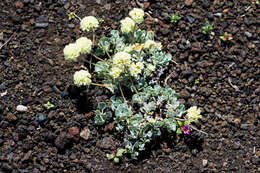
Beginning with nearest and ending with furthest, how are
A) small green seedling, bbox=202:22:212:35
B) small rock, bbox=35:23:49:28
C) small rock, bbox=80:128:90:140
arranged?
small rock, bbox=80:128:90:140, small rock, bbox=35:23:49:28, small green seedling, bbox=202:22:212:35

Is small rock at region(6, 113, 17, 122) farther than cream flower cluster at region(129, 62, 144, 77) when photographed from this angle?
Yes

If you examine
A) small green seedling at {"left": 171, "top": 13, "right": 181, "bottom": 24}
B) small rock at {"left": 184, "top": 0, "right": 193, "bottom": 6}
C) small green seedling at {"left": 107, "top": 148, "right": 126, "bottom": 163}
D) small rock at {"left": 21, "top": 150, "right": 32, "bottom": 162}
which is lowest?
small rock at {"left": 21, "top": 150, "right": 32, "bottom": 162}

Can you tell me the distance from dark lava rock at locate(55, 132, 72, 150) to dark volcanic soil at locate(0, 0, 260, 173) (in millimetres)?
13

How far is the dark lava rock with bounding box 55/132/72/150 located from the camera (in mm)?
3816

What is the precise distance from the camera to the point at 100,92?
4098mm

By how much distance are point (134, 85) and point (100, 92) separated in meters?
0.48

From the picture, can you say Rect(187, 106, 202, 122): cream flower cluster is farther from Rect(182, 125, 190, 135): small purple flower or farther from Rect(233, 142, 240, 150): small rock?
Rect(233, 142, 240, 150): small rock

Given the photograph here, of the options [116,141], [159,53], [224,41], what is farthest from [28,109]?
[224,41]

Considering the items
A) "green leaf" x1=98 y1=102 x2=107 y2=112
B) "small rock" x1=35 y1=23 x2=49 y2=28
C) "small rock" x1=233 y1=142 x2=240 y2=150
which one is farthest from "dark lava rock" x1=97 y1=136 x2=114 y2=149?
"small rock" x1=35 y1=23 x2=49 y2=28

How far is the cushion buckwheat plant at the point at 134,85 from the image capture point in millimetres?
3766

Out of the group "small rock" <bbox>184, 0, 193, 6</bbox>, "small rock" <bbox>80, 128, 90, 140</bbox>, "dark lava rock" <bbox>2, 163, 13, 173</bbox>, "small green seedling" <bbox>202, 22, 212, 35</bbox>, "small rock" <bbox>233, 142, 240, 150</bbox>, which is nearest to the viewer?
"dark lava rock" <bbox>2, 163, 13, 173</bbox>

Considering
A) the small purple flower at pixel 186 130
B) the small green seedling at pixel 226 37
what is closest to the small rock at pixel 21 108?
the small purple flower at pixel 186 130

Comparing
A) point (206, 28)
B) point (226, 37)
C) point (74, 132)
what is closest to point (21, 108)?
point (74, 132)

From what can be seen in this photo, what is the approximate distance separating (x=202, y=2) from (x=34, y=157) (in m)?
3.34
